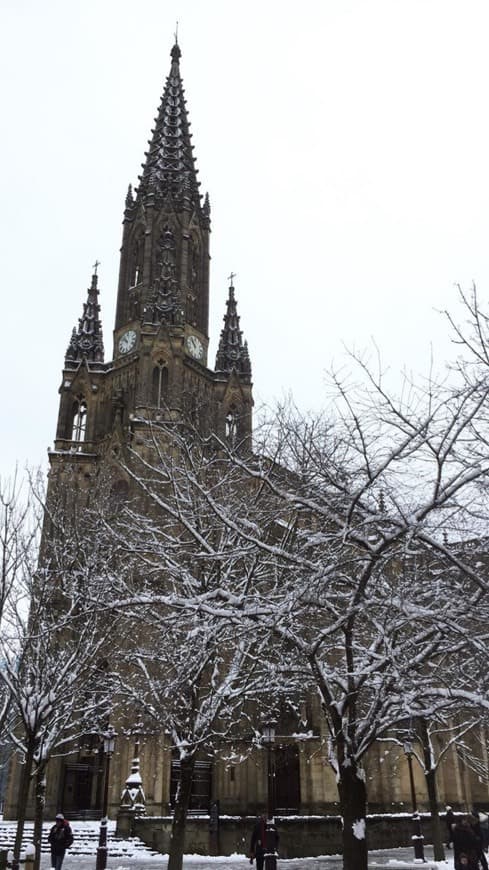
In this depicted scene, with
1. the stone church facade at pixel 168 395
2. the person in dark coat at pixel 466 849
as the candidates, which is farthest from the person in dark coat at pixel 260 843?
the stone church facade at pixel 168 395

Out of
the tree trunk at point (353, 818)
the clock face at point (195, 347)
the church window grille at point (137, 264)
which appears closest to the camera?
the tree trunk at point (353, 818)

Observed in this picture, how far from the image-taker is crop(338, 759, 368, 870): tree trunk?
11.9m

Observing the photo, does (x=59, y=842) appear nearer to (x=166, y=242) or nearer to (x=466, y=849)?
(x=466, y=849)

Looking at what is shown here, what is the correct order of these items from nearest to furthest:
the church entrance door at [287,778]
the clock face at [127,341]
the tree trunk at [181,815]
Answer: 1. the tree trunk at [181,815]
2. the church entrance door at [287,778]
3. the clock face at [127,341]

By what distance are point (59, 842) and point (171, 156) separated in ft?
173

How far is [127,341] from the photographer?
170 ft

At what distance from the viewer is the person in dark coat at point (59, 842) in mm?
17938

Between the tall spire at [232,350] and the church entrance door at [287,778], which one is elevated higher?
the tall spire at [232,350]

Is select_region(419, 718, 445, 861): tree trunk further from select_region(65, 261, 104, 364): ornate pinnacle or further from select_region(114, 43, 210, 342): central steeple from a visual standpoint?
select_region(65, 261, 104, 364): ornate pinnacle

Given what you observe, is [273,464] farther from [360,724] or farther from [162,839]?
[162,839]

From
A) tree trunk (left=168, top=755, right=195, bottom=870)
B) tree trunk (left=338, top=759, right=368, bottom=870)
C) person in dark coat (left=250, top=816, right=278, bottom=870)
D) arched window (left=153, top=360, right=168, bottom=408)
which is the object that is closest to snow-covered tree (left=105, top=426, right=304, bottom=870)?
tree trunk (left=168, top=755, right=195, bottom=870)

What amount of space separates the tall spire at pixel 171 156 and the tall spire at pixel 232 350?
896cm

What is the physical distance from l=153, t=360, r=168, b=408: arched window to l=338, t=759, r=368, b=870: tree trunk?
34.7m

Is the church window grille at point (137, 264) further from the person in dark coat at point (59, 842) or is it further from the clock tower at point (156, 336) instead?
the person in dark coat at point (59, 842)
